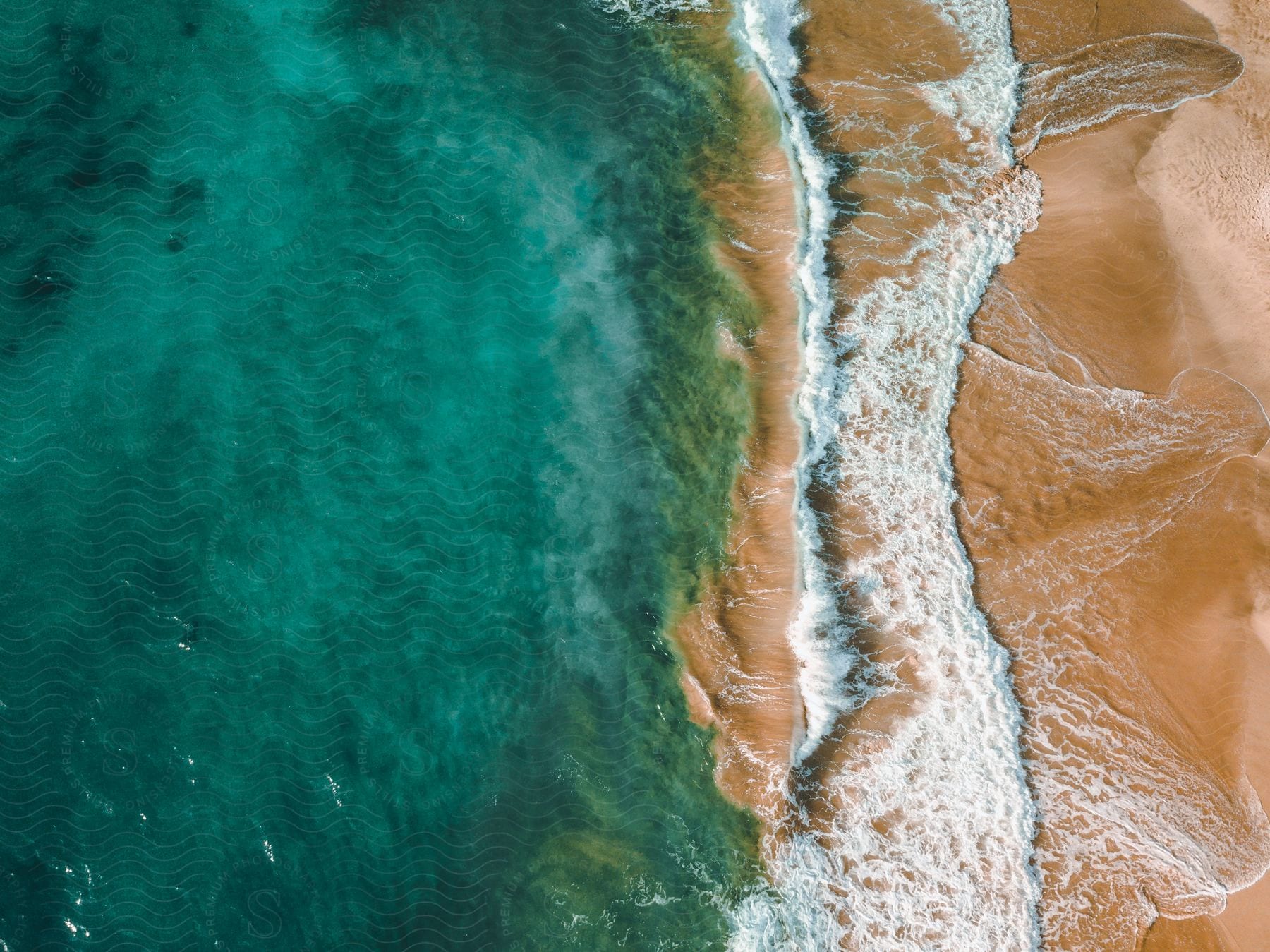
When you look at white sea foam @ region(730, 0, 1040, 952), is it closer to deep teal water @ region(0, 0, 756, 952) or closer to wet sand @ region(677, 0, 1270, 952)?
wet sand @ region(677, 0, 1270, 952)

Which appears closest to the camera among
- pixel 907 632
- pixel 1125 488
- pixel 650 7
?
pixel 907 632

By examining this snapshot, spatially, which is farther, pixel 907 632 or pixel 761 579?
pixel 761 579

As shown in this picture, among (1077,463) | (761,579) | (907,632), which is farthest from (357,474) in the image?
(1077,463)

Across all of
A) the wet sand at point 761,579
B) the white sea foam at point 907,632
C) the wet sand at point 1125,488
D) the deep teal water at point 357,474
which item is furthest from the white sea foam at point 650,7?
the wet sand at point 1125,488

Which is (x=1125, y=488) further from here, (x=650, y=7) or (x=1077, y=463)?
(x=650, y=7)

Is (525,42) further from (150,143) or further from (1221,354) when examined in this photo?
(1221,354)

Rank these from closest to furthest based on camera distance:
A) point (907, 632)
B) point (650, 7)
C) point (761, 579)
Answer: point (907, 632) < point (761, 579) < point (650, 7)
